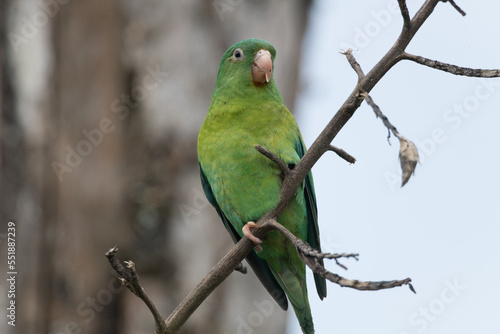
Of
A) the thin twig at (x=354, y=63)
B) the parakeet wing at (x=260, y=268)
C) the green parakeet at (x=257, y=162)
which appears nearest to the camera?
the thin twig at (x=354, y=63)

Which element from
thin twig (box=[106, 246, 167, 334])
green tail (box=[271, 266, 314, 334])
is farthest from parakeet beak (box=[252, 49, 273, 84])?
thin twig (box=[106, 246, 167, 334])

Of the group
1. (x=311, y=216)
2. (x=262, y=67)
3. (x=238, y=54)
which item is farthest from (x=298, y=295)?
(x=238, y=54)

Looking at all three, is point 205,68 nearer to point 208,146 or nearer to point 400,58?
point 208,146

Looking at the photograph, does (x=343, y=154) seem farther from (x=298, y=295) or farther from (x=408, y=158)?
(x=298, y=295)

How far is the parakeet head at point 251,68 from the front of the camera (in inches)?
129

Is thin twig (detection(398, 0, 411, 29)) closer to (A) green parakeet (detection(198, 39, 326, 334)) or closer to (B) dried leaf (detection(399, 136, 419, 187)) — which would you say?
(B) dried leaf (detection(399, 136, 419, 187))

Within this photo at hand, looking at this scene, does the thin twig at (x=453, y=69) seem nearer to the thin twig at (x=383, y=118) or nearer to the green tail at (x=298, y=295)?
the thin twig at (x=383, y=118)

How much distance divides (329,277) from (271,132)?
Result: 157 centimetres

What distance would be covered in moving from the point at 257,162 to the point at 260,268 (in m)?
0.83

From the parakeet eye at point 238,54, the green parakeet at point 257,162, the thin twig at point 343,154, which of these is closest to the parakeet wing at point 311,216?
the green parakeet at point 257,162

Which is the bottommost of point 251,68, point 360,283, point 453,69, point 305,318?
point 305,318

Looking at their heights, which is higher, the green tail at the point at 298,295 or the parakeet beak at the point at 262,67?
the parakeet beak at the point at 262,67

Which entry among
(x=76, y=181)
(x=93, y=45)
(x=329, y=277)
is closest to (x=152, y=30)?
(x=93, y=45)

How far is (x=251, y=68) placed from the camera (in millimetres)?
3332
